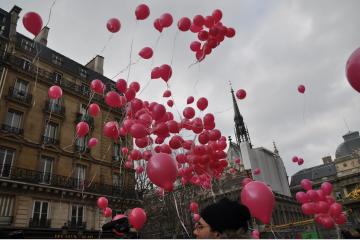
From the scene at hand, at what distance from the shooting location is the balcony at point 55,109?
53.8 feet

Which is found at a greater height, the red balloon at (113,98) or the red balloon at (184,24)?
the red balloon at (184,24)

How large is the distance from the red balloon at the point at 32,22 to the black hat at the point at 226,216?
16.2ft

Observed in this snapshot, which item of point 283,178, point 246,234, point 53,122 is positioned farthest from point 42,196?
point 283,178

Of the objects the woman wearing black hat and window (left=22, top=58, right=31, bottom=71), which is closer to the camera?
the woman wearing black hat

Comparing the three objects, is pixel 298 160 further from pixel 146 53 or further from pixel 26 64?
pixel 26 64

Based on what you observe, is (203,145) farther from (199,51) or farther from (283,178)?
(283,178)

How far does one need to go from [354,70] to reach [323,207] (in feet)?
18.7

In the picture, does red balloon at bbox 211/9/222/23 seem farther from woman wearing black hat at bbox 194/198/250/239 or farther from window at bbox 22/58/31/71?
window at bbox 22/58/31/71

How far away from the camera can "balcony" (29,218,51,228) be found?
13.1m

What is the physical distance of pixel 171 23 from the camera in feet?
20.0

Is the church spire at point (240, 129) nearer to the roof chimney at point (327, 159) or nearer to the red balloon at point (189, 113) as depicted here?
the roof chimney at point (327, 159)

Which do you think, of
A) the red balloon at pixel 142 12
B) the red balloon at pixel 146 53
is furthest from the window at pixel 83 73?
the red balloon at pixel 142 12

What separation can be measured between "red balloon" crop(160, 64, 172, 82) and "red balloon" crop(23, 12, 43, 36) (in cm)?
261

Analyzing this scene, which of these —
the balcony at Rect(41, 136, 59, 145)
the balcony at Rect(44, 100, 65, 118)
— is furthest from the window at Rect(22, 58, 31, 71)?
the balcony at Rect(41, 136, 59, 145)
